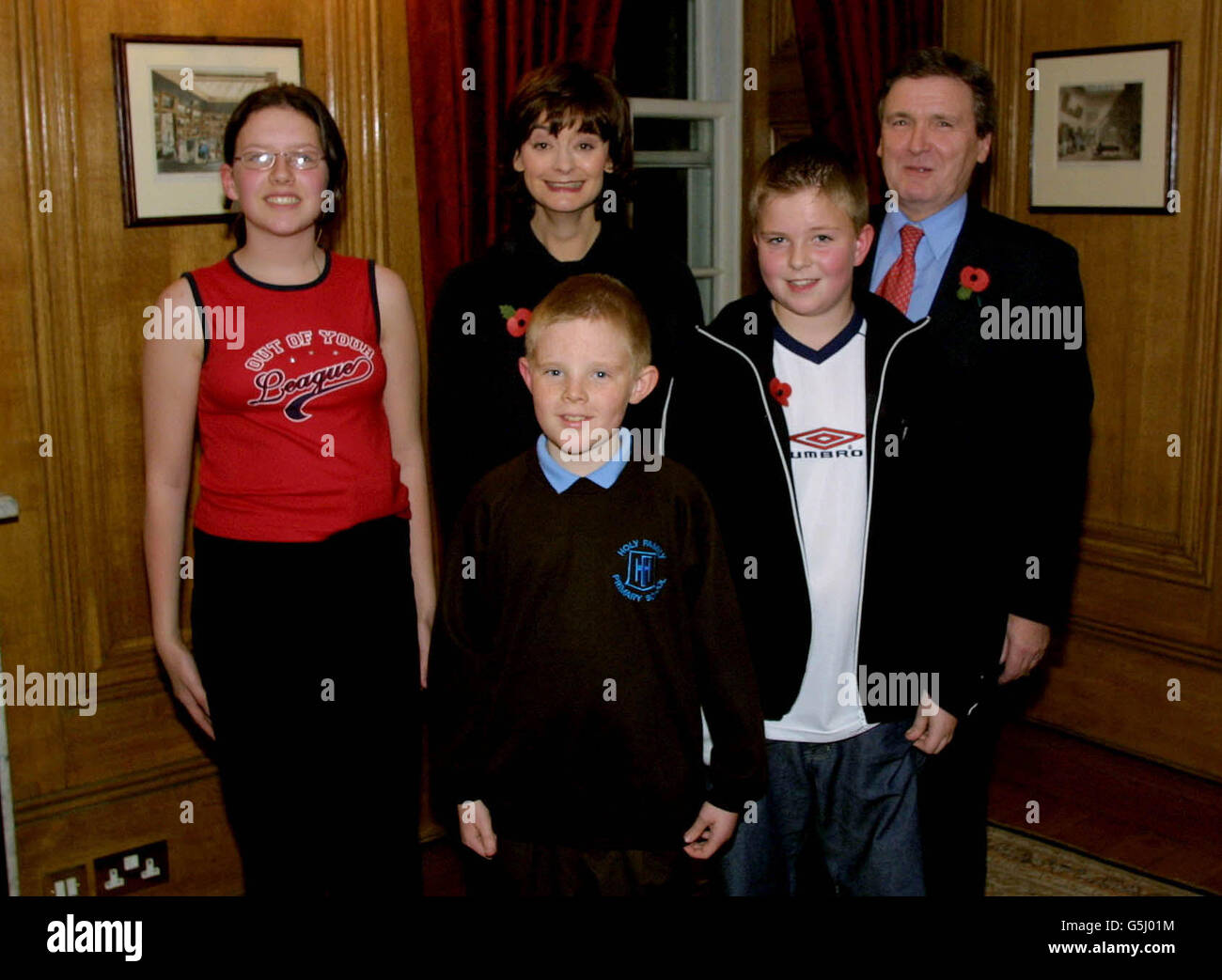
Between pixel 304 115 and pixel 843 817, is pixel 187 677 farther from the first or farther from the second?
pixel 843 817

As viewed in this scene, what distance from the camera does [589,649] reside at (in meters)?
1.97

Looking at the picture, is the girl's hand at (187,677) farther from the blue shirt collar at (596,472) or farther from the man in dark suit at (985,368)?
the man in dark suit at (985,368)

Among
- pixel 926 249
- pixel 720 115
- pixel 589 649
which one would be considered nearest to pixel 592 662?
pixel 589 649

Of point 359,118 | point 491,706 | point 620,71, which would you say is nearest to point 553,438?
point 491,706

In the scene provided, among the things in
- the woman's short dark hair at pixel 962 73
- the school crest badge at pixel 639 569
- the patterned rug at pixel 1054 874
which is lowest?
the patterned rug at pixel 1054 874

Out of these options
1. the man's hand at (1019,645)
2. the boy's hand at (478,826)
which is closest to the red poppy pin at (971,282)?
the man's hand at (1019,645)

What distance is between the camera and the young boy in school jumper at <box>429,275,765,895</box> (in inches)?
77.9

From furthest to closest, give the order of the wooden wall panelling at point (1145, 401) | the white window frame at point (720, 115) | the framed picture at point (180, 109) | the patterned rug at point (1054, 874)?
1. the white window frame at point (720, 115)
2. the wooden wall panelling at point (1145, 401)
3. the patterned rug at point (1054, 874)
4. the framed picture at point (180, 109)

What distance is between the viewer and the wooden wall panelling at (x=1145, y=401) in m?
3.70

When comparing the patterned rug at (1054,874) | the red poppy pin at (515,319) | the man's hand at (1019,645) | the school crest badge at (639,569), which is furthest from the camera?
the patterned rug at (1054,874)

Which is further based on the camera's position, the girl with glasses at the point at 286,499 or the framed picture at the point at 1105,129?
the framed picture at the point at 1105,129

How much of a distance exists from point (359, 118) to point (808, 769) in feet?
5.50

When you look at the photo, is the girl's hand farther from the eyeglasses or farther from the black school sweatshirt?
the eyeglasses

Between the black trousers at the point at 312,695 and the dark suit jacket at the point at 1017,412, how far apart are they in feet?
3.22
